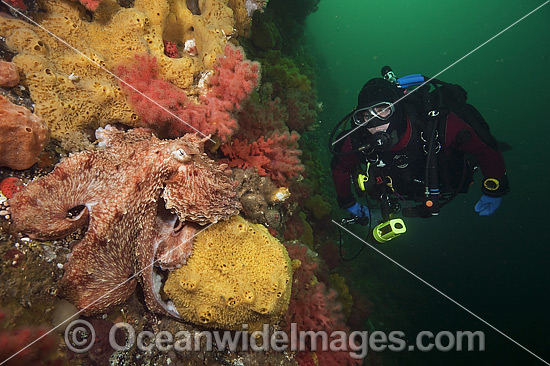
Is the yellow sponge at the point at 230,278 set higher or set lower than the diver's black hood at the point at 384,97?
lower

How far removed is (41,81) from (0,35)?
22.4 inches

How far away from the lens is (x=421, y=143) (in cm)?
527

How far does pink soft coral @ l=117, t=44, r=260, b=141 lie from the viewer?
2.87 m

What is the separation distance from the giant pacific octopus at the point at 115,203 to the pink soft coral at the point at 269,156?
1.56m

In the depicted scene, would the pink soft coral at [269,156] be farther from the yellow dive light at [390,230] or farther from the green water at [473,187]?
the green water at [473,187]

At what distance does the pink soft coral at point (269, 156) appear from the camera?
4051 mm

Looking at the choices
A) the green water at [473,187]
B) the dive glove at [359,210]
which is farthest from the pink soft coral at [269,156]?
the green water at [473,187]

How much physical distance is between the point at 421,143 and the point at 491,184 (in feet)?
5.72

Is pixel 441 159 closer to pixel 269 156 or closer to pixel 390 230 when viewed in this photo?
pixel 390 230

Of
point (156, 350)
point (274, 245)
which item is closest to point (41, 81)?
point (274, 245)

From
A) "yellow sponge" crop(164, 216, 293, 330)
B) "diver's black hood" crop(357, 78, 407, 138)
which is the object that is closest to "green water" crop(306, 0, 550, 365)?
"diver's black hood" crop(357, 78, 407, 138)

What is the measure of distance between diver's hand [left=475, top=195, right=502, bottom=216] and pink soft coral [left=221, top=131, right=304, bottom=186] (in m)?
4.27

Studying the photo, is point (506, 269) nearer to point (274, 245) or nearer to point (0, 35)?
point (274, 245)

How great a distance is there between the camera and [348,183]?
263 inches
